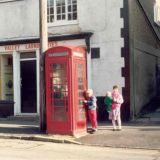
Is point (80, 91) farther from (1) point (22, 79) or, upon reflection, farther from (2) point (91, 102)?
(1) point (22, 79)

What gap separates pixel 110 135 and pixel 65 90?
1927mm

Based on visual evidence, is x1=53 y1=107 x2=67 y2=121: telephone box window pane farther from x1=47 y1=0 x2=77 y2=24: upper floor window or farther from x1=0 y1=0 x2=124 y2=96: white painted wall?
x1=47 y1=0 x2=77 y2=24: upper floor window

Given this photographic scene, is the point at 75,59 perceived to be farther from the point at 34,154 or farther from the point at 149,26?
the point at 149,26

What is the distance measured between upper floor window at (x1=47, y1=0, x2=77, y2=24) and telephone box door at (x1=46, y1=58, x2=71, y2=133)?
468 cm

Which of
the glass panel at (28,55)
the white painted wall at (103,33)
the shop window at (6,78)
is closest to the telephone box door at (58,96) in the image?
the white painted wall at (103,33)

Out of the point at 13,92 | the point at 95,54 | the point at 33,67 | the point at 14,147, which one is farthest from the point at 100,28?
the point at 14,147

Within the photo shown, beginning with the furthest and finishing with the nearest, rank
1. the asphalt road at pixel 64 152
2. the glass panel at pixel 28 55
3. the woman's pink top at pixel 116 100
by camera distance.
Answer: the glass panel at pixel 28 55 < the woman's pink top at pixel 116 100 < the asphalt road at pixel 64 152

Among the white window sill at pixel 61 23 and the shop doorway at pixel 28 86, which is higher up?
the white window sill at pixel 61 23

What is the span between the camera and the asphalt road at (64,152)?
10.9m

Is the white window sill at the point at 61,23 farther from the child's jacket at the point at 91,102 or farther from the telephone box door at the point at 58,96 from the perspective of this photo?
the child's jacket at the point at 91,102

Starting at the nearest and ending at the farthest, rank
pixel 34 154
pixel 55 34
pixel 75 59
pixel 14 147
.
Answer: pixel 34 154, pixel 14 147, pixel 75 59, pixel 55 34

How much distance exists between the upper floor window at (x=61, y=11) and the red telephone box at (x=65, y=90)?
4.22 metres

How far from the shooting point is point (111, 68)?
1739 cm

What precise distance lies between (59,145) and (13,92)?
7.24m
